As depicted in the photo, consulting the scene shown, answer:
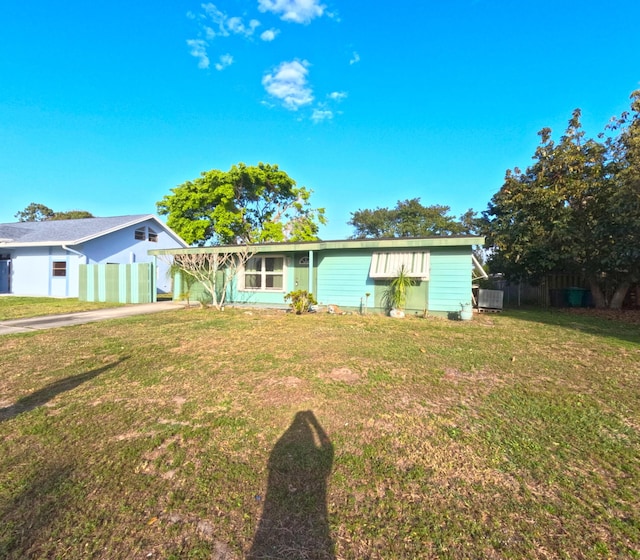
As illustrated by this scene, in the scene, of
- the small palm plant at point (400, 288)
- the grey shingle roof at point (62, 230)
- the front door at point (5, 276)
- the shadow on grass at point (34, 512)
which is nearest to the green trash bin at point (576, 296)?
the small palm plant at point (400, 288)

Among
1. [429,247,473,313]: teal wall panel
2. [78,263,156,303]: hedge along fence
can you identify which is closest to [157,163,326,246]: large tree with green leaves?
[78,263,156,303]: hedge along fence

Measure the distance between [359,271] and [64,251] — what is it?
15.7 meters

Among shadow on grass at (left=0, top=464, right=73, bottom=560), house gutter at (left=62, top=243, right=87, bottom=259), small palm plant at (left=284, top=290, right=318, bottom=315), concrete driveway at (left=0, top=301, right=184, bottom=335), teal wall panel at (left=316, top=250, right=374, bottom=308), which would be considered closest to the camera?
shadow on grass at (left=0, top=464, right=73, bottom=560)

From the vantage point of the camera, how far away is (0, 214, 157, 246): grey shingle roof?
1716 cm

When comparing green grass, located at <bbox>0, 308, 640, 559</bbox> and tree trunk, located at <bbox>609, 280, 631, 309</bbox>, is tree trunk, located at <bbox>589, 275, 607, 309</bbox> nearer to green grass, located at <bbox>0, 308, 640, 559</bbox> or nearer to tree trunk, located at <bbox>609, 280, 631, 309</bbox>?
tree trunk, located at <bbox>609, 280, 631, 309</bbox>

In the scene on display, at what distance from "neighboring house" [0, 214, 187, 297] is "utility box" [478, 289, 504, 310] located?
1404cm

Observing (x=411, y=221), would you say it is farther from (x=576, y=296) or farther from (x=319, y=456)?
(x=319, y=456)

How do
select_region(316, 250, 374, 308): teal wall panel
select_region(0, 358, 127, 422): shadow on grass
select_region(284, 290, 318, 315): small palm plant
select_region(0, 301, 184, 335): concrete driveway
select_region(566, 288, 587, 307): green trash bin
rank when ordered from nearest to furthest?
select_region(0, 358, 127, 422): shadow on grass, select_region(0, 301, 184, 335): concrete driveway, select_region(284, 290, 318, 315): small palm plant, select_region(316, 250, 374, 308): teal wall panel, select_region(566, 288, 587, 307): green trash bin

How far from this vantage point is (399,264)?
10.4 meters

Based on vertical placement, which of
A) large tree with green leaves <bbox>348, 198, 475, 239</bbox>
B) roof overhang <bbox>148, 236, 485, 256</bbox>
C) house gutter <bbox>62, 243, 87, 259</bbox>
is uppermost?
large tree with green leaves <bbox>348, 198, 475, 239</bbox>

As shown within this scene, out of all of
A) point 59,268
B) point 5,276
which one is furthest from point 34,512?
point 5,276

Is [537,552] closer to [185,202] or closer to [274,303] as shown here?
[274,303]

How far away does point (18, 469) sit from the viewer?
246 centimetres

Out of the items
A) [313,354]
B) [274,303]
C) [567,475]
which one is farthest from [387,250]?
[567,475]
